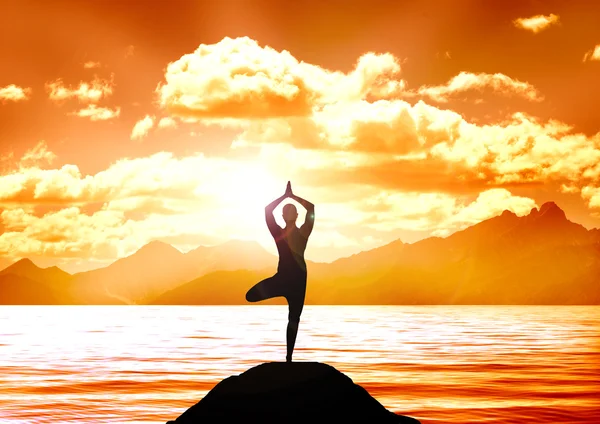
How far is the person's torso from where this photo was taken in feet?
63.6

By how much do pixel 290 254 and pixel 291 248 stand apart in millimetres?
151

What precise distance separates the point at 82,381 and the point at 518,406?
18.5 metres

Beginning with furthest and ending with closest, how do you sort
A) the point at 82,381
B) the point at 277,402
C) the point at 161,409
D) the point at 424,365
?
1. the point at 424,365
2. the point at 82,381
3. the point at 161,409
4. the point at 277,402

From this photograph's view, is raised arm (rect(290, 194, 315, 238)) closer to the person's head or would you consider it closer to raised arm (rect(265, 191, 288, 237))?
the person's head

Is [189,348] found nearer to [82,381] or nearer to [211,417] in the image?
[82,381]

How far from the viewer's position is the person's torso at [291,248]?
63.6 feet

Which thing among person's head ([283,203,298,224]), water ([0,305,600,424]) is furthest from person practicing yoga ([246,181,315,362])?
water ([0,305,600,424])

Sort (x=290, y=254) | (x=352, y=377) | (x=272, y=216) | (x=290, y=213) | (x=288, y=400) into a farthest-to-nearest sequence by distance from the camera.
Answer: (x=352, y=377)
(x=272, y=216)
(x=290, y=254)
(x=290, y=213)
(x=288, y=400)

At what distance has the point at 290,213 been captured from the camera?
19.3 metres

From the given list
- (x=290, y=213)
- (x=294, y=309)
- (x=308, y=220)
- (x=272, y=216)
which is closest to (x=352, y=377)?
(x=294, y=309)

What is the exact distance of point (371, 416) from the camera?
18250 mm

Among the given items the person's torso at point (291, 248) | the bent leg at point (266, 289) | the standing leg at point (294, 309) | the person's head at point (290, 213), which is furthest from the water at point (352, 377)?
the person's head at point (290, 213)

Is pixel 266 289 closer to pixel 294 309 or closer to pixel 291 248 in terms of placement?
pixel 294 309

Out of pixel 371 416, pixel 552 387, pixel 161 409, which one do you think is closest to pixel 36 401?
pixel 161 409
